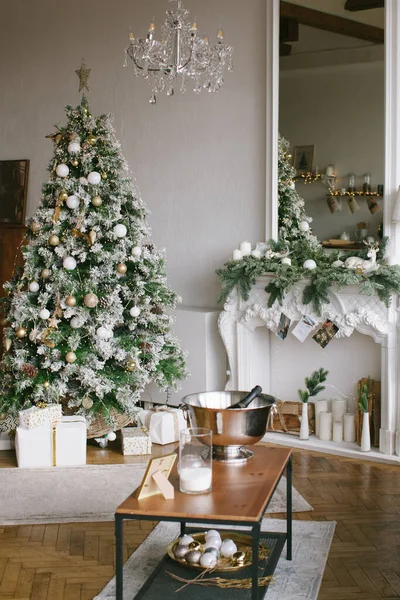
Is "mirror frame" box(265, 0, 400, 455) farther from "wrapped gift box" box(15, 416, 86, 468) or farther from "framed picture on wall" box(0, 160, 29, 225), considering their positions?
"framed picture on wall" box(0, 160, 29, 225)

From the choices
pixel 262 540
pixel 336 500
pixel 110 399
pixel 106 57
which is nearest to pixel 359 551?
pixel 262 540

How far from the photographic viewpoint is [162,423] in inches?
218

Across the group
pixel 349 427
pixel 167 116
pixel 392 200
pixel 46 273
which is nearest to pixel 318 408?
pixel 349 427

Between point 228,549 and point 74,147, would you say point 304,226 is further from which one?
point 228,549

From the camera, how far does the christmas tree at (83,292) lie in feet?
17.2

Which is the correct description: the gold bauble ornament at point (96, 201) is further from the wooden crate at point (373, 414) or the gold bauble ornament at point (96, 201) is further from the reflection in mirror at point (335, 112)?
the wooden crate at point (373, 414)

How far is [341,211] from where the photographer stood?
18.1 ft

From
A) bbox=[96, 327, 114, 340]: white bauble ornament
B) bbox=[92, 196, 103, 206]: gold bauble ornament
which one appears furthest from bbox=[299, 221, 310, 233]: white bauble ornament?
bbox=[96, 327, 114, 340]: white bauble ornament

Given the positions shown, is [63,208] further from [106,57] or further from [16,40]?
[16,40]

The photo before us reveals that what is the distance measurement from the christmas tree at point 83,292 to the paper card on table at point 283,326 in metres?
0.82

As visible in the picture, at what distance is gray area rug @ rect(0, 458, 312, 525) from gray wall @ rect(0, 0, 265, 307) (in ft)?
6.30

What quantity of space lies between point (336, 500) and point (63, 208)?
2.48m

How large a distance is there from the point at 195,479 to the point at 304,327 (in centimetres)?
282

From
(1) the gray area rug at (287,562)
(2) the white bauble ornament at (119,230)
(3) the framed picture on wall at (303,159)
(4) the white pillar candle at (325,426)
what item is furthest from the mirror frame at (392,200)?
(2) the white bauble ornament at (119,230)
